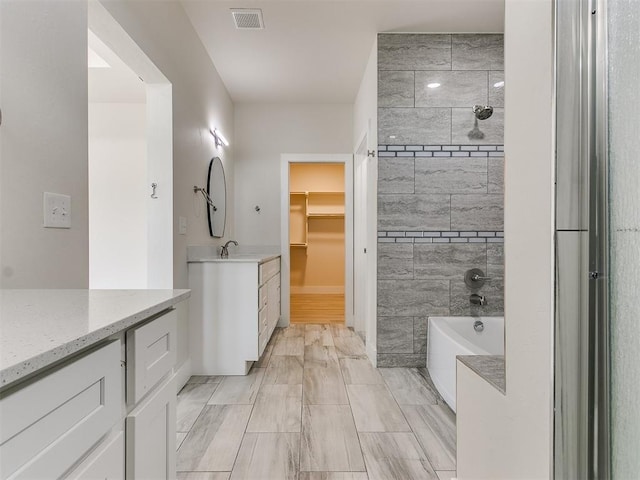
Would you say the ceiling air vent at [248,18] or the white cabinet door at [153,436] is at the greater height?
the ceiling air vent at [248,18]

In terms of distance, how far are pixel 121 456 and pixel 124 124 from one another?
13.2ft

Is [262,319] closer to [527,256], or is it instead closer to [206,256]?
[206,256]

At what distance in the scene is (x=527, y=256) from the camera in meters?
0.92

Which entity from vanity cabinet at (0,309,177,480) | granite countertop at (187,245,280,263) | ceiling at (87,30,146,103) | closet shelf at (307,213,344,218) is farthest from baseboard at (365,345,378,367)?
closet shelf at (307,213,344,218)

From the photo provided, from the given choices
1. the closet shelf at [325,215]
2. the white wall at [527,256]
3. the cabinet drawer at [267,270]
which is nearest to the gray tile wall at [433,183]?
the cabinet drawer at [267,270]

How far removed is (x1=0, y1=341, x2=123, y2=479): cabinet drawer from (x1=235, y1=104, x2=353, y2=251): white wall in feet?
12.4

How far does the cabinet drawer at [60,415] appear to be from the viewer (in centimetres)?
46

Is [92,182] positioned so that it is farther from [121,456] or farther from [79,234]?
[121,456]

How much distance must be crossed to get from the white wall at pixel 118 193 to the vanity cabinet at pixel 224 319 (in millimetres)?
1528

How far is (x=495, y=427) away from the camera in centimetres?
109

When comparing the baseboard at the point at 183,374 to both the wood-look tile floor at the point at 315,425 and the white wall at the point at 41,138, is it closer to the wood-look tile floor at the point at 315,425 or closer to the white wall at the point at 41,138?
the wood-look tile floor at the point at 315,425

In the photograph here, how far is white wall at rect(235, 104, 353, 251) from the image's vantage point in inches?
175

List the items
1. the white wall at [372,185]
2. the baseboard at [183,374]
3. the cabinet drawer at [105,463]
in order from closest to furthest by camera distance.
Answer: the cabinet drawer at [105,463], the baseboard at [183,374], the white wall at [372,185]

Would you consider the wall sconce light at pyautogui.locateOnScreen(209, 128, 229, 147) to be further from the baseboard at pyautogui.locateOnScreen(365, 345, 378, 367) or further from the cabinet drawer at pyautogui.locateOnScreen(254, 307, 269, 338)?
the baseboard at pyautogui.locateOnScreen(365, 345, 378, 367)
